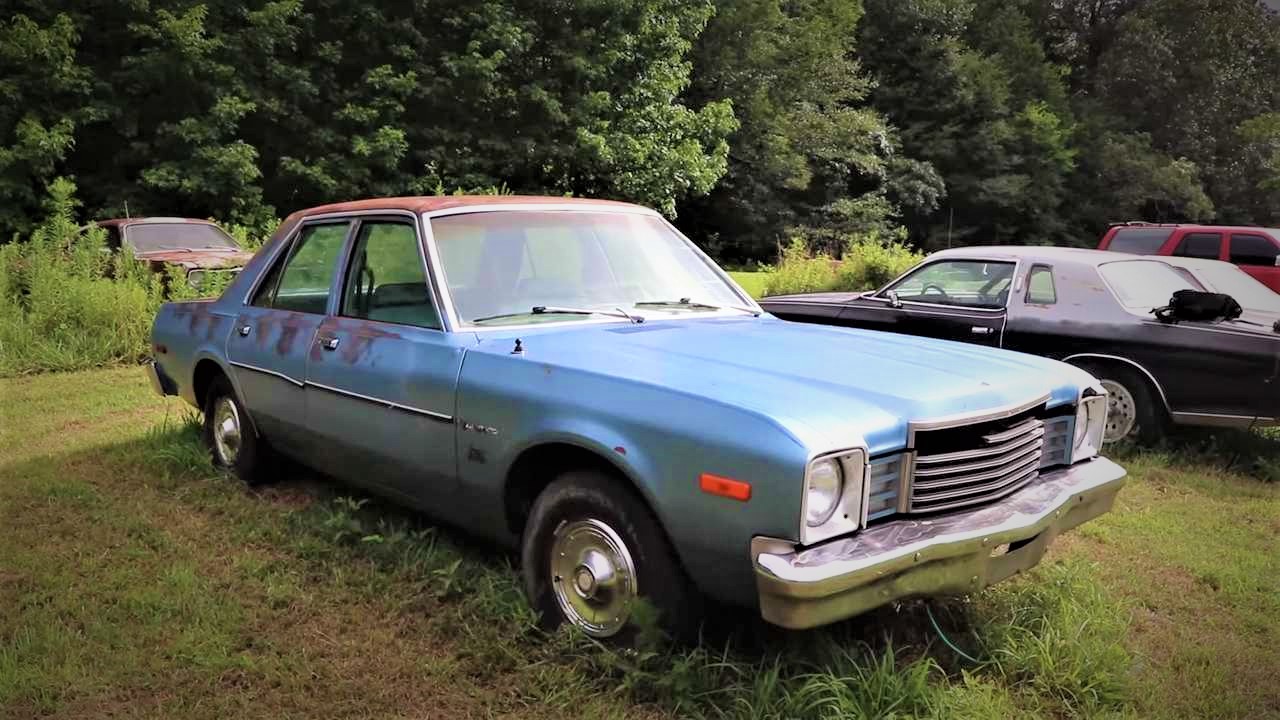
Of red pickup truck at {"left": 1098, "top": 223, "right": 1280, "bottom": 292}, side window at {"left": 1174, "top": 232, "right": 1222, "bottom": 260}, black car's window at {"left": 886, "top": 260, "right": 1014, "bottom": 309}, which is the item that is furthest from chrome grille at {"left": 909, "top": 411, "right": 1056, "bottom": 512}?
side window at {"left": 1174, "top": 232, "right": 1222, "bottom": 260}

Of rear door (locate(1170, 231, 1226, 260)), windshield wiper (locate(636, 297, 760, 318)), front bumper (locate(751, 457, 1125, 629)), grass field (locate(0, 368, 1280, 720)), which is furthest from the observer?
rear door (locate(1170, 231, 1226, 260))

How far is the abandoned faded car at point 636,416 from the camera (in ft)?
8.59

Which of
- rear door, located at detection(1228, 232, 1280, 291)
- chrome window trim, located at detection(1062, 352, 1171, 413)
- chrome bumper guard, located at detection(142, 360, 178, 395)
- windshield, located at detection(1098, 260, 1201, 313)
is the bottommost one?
chrome bumper guard, located at detection(142, 360, 178, 395)

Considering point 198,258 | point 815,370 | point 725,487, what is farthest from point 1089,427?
point 198,258

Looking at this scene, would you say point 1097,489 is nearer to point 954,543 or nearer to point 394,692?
point 954,543

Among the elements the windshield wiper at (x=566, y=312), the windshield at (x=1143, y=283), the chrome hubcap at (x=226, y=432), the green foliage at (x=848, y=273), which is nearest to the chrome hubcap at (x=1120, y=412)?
the windshield at (x=1143, y=283)

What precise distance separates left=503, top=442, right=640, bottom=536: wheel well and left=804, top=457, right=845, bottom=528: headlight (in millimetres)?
761

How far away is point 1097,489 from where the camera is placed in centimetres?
333

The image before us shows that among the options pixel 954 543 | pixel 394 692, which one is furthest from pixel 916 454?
pixel 394 692

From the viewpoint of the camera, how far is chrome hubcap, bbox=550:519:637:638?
299 cm

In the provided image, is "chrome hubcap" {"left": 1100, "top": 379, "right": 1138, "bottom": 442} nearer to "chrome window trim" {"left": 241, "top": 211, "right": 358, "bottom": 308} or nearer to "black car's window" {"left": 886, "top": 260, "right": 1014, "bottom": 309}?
"black car's window" {"left": 886, "top": 260, "right": 1014, "bottom": 309}

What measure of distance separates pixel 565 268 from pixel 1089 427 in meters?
2.21

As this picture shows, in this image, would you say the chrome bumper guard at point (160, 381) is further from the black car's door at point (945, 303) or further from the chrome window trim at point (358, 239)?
the black car's door at point (945, 303)

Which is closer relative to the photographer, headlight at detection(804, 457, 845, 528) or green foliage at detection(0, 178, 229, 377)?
headlight at detection(804, 457, 845, 528)
